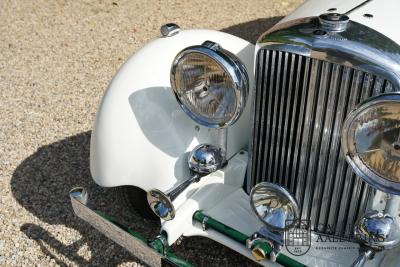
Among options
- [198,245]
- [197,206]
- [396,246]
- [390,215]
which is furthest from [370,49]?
[198,245]

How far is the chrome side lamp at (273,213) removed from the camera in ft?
6.25

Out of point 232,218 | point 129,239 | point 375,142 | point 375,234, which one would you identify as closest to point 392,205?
point 375,234

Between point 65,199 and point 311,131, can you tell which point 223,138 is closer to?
point 311,131

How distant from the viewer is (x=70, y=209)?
3.06 metres

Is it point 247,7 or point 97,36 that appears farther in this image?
point 247,7

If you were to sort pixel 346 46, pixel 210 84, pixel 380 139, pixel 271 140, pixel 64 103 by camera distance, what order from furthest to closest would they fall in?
pixel 64 103
pixel 271 140
pixel 210 84
pixel 346 46
pixel 380 139

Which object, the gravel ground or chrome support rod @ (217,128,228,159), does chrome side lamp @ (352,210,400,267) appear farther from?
the gravel ground

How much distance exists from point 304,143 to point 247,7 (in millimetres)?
4515

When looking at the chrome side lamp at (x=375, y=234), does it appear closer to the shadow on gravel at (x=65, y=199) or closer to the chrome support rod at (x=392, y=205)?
the chrome support rod at (x=392, y=205)

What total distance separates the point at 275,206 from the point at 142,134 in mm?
723

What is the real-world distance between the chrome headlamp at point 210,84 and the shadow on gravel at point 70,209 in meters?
0.91

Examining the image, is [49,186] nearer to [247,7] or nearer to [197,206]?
[197,206]

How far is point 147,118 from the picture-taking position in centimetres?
234

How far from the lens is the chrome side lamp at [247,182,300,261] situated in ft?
6.25
